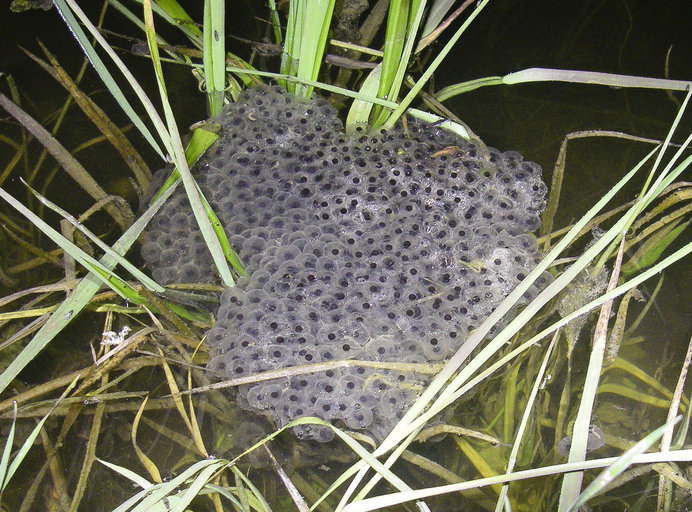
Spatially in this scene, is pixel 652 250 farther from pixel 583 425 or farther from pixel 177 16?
pixel 177 16

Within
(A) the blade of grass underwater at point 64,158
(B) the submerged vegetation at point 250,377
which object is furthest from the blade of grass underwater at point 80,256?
(A) the blade of grass underwater at point 64,158

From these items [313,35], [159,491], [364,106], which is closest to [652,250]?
[364,106]

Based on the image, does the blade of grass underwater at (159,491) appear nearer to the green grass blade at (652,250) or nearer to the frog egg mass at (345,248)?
the frog egg mass at (345,248)

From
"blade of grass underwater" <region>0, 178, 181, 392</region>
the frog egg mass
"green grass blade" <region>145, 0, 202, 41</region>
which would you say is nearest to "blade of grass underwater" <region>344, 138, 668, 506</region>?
the frog egg mass

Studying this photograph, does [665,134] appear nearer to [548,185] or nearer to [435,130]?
[548,185]

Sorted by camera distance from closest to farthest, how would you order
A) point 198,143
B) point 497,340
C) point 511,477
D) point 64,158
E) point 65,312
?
point 511,477, point 497,340, point 65,312, point 198,143, point 64,158

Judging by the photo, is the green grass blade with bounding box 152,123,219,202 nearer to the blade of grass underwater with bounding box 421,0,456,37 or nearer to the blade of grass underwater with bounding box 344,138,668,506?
the blade of grass underwater with bounding box 421,0,456,37
